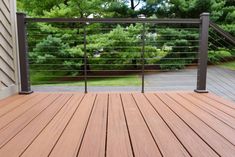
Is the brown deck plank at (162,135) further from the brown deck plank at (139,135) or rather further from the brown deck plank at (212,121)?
the brown deck plank at (212,121)

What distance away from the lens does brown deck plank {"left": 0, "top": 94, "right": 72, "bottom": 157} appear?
1382mm

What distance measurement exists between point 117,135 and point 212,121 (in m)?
0.77

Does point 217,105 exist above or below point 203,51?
below

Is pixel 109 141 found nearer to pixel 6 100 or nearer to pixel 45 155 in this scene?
pixel 45 155

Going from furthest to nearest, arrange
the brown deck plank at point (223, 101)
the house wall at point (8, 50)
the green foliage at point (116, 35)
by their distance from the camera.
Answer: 1. the green foliage at point (116, 35)
2. the house wall at point (8, 50)
3. the brown deck plank at point (223, 101)

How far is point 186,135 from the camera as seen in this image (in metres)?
1.60

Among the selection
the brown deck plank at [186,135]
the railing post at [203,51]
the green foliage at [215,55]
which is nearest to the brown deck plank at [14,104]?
the brown deck plank at [186,135]

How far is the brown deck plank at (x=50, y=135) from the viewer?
1.36 metres

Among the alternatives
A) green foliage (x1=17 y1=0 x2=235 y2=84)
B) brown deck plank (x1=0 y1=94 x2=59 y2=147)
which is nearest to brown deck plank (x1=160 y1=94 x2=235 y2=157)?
brown deck plank (x1=0 y1=94 x2=59 y2=147)

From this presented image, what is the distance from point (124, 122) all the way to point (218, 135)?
64 centimetres

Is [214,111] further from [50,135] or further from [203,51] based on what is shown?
[50,135]

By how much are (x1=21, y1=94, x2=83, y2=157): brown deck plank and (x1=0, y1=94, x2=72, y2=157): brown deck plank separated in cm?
4

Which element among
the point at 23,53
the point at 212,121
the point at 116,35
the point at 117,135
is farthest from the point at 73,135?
the point at 116,35

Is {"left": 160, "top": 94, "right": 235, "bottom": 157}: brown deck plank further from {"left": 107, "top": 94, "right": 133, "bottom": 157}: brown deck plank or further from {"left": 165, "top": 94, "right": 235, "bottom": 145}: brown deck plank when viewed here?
{"left": 107, "top": 94, "right": 133, "bottom": 157}: brown deck plank
